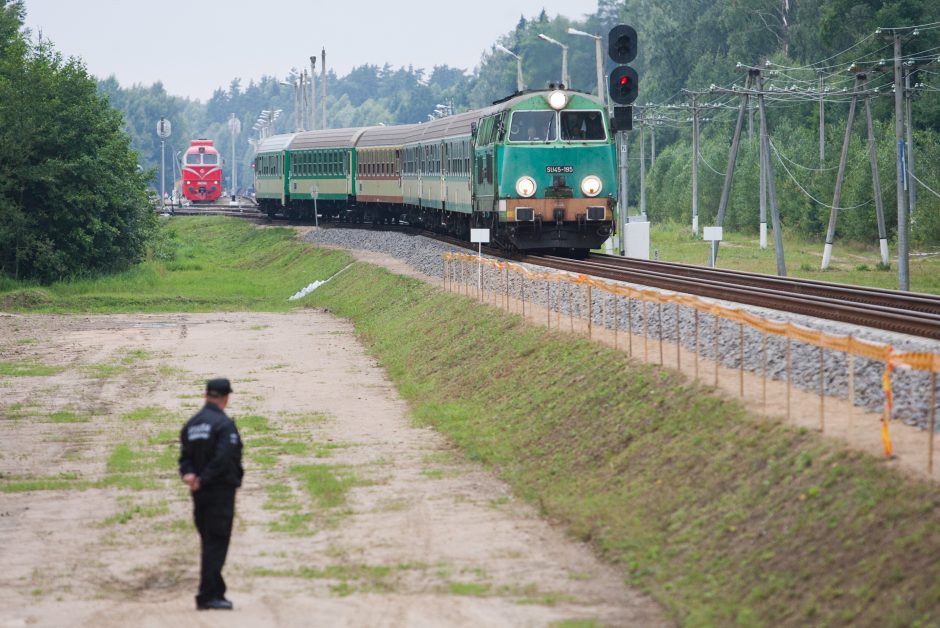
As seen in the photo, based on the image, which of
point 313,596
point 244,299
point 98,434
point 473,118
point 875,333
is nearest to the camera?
point 313,596

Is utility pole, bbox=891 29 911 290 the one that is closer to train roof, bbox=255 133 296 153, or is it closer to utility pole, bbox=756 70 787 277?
utility pole, bbox=756 70 787 277

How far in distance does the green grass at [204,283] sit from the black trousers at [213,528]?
3190 cm

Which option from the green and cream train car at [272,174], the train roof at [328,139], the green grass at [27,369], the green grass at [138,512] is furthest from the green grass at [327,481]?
the green and cream train car at [272,174]

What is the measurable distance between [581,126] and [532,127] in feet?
3.80

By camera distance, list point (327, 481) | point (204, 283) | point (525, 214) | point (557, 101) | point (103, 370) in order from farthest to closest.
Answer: point (204, 283), point (557, 101), point (525, 214), point (103, 370), point (327, 481)

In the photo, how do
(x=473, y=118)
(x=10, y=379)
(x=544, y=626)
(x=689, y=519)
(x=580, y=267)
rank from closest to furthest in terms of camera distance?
(x=544, y=626) → (x=689, y=519) → (x=10, y=379) → (x=580, y=267) → (x=473, y=118)

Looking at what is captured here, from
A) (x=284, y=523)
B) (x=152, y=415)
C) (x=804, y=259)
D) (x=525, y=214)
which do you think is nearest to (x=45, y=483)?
(x=284, y=523)

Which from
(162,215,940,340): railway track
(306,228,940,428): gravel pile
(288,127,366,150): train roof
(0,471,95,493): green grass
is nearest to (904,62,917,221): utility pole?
(162,215,940,340): railway track

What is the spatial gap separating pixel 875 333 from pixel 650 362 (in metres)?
2.77

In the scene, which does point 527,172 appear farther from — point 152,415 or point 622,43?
point 152,415

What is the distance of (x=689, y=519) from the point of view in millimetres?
13008

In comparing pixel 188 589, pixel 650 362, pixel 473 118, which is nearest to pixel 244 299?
pixel 473 118

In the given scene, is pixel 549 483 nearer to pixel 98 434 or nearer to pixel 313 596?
pixel 313 596

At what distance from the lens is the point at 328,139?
66062 mm
